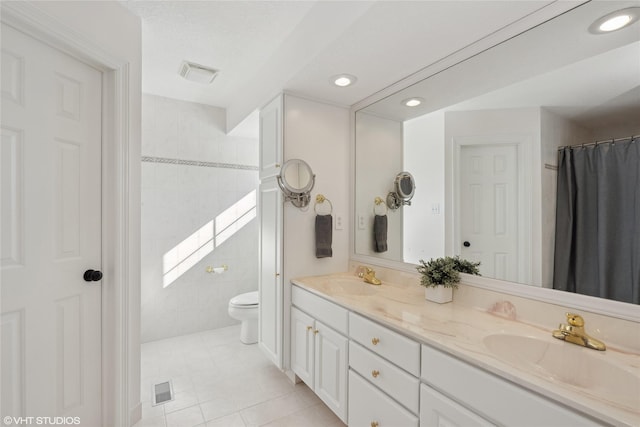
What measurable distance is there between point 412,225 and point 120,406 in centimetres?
199

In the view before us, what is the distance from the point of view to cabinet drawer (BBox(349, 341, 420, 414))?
4.00 feet

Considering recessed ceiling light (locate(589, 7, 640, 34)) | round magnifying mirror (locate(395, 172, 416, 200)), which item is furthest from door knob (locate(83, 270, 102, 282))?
recessed ceiling light (locate(589, 7, 640, 34))

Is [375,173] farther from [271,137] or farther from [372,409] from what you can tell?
[372,409]

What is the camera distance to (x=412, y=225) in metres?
1.94

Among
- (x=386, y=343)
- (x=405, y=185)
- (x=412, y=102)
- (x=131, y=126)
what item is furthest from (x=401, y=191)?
(x=131, y=126)

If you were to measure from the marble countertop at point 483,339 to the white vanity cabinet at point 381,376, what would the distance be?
0.07 m

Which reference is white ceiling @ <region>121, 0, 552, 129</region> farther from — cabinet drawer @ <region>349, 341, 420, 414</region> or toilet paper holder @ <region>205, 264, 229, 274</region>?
toilet paper holder @ <region>205, 264, 229, 274</region>

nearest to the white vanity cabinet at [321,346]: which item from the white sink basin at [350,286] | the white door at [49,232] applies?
the white sink basin at [350,286]

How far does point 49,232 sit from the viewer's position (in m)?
1.40

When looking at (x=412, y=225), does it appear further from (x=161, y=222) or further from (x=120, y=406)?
(x=161, y=222)

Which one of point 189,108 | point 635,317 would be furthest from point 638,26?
point 189,108

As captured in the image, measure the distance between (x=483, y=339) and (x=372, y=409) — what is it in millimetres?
645

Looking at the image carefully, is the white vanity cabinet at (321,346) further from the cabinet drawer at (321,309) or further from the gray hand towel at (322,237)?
the gray hand towel at (322,237)

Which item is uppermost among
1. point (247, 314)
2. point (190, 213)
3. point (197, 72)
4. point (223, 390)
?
point (197, 72)
